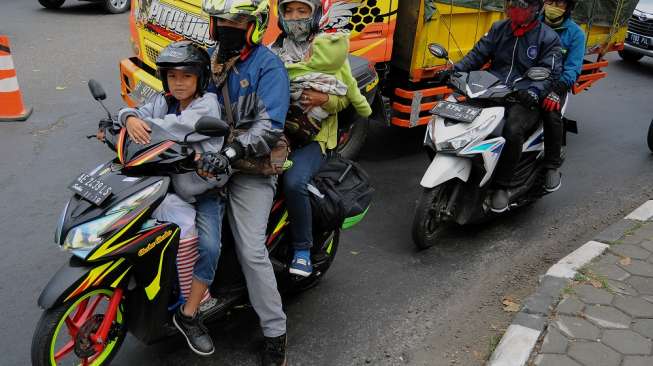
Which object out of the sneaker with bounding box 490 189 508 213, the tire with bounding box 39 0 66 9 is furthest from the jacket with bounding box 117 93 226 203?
the tire with bounding box 39 0 66 9

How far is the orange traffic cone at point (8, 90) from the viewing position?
6551 millimetres

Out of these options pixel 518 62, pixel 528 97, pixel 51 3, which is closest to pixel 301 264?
pixel 528 97

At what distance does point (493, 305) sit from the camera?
4.08 metres

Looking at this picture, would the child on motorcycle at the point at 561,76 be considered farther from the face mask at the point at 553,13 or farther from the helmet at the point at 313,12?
the helmet at the point at 313,12

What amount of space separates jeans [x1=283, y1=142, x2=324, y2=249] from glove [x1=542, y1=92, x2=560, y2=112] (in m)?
2.24

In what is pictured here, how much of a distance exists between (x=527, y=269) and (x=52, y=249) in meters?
3.46

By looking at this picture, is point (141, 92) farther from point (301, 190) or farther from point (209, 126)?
point (209, 126)

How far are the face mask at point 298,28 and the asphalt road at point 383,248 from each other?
5.55 ft

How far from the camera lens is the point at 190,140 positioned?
289cm

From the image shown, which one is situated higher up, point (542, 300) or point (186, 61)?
point (186, 61)

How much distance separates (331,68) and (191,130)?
904mm

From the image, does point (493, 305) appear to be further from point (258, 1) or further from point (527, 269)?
point (258, 1)

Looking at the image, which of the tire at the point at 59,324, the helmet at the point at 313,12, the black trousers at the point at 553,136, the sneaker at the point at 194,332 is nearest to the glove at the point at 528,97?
the black trousers at the point at 553,136

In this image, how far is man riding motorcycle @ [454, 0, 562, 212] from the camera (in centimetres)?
465
